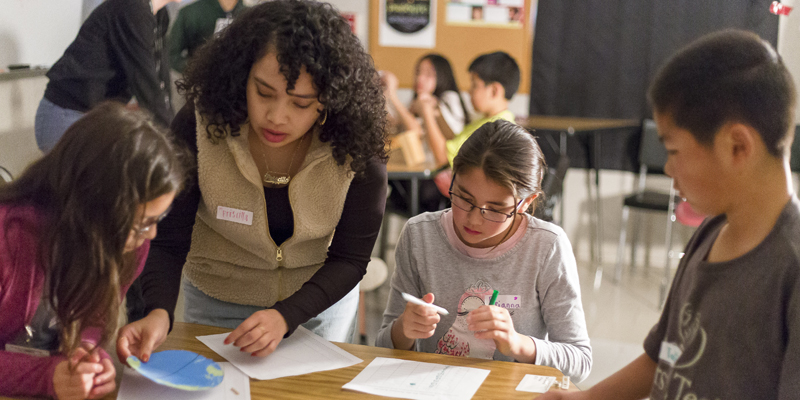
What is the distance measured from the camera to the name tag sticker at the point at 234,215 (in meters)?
1.22

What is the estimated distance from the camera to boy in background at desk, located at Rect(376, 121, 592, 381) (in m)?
1.23

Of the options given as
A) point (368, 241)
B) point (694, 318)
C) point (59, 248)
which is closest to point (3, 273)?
point (59, 248)

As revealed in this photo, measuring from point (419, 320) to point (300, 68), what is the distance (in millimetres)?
486

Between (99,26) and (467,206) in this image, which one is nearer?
(467,206)

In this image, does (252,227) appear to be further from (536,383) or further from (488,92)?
(488,92)

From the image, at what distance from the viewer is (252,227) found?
122cm

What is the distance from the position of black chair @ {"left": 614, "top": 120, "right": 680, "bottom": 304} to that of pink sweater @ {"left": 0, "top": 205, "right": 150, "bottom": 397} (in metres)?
3.33

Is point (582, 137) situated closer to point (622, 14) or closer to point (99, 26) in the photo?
point (622, 14)

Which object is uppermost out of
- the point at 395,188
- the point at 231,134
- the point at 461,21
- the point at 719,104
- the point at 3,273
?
the point at 461,21

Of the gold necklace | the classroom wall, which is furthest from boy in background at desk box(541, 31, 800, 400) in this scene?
the classroom wall

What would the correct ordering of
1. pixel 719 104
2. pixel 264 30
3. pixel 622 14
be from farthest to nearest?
pixel 622 14, pixel 264 30, pixel 719 104

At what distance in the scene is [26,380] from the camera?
2.91 feet

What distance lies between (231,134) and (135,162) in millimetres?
370

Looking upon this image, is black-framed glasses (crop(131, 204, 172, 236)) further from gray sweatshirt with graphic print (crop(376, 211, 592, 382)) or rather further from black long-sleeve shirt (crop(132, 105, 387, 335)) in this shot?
gray sweatshirt with graphic print (crop(376, 211, 592, 382))
